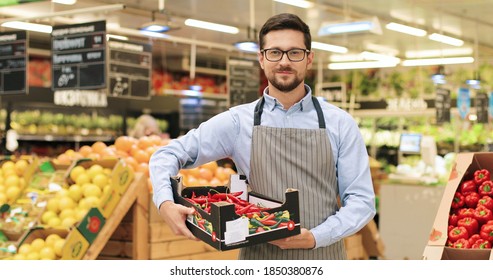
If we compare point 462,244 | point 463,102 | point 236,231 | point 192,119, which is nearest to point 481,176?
point 462,244

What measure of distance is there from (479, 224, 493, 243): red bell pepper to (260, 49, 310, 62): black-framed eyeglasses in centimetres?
123

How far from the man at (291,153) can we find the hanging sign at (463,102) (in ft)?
38.9

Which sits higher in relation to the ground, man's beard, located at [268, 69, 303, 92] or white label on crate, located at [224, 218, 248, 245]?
man's beard, located at [268, 69, 303, 92]

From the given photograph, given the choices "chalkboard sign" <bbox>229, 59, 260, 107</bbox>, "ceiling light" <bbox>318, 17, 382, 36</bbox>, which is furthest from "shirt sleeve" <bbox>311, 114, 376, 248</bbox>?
"chalkboard sign" <bbox>229, 59, 260, 107</bbox>

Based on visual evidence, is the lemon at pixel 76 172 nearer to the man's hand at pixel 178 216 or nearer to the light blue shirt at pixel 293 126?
the light blue shirt at pixel 293 126

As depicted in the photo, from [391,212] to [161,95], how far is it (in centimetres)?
781

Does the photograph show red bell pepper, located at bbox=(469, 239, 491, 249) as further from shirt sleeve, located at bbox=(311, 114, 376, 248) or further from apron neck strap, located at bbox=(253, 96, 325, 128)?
apron neck strap, located at bbox=(253, 96, 325, 128)

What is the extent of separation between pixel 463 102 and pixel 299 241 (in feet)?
40.7

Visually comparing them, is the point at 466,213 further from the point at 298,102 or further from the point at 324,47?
the point at 324,47

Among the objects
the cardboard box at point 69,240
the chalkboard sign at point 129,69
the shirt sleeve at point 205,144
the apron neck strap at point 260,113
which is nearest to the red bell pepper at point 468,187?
the apron neck strap at point 260,113

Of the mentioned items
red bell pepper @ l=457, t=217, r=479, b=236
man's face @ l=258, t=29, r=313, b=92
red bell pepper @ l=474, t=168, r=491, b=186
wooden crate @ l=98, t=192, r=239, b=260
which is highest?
man's face @ l=258, t=29, r=313, b=92

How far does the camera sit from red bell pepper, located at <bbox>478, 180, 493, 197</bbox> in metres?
3.14

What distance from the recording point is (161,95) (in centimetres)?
1553
